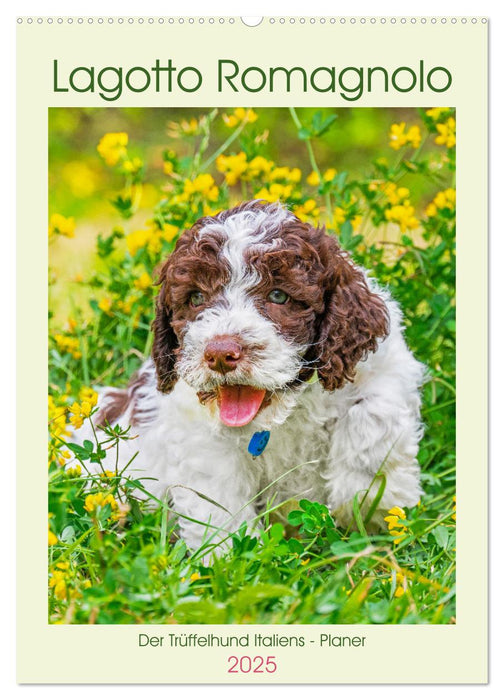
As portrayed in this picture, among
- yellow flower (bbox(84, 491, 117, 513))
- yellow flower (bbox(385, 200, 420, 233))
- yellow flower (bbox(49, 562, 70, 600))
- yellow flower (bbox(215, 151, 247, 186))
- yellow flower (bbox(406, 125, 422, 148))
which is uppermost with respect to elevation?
yellow flower (bbox(406, 125, 422, 148))

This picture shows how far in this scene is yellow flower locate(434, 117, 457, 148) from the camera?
614cm

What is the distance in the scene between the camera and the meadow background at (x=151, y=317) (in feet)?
14.5

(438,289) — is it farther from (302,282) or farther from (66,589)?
(66,589)

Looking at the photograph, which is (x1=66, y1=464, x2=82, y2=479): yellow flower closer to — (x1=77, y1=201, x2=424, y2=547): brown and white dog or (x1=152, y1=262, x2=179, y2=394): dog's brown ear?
(x1=77, y1=201, x2=424, y2=547): brown and white dog

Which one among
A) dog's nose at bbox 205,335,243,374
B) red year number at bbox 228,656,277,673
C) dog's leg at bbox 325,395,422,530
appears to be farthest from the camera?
dog's leg at bbox 325,395,422,530

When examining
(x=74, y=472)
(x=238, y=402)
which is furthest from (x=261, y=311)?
(x=74, y=472)

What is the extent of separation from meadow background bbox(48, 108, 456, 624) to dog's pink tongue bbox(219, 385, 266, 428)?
59 centimetres

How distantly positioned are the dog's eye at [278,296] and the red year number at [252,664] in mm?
1763

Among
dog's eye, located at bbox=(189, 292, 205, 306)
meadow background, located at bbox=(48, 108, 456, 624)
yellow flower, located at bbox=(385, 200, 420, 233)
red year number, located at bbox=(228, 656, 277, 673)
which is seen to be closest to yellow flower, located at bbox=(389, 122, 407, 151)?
meadow background, located at bbox=(48, 108, 456, 624)

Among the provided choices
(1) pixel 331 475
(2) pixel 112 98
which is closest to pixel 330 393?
(1) pixel 331 475

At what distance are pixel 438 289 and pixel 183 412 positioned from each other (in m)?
2.63

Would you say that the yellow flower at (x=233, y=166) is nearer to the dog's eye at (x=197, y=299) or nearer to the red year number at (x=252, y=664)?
the dog's eye at (x=197, y=299)

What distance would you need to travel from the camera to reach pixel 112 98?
4.96 m

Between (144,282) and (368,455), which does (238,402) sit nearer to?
(368,455)
